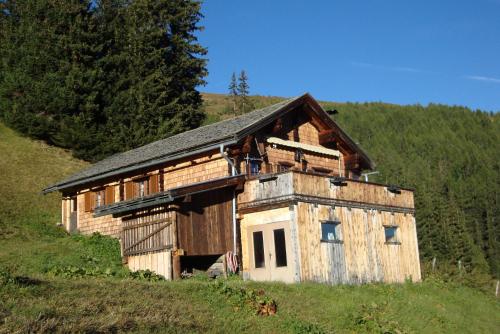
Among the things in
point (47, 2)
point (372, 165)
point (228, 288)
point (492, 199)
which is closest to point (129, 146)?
point (47, 2)

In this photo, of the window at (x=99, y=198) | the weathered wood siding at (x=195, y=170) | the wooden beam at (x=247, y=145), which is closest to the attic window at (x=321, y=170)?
the wooden beam at (x=247, y=145)

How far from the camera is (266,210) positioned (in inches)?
968

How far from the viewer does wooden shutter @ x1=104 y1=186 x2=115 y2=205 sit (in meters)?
32.6

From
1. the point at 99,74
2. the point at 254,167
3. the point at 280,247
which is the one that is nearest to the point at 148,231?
the point at 254,167

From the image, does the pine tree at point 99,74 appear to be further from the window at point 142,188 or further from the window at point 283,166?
the window at point 283,166

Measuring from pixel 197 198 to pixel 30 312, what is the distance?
43.6ft

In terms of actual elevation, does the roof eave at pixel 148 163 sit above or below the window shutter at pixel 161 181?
above

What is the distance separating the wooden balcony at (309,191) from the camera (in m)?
23.9

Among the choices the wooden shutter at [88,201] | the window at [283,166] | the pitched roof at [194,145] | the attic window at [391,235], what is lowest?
the attic window at [391,235]

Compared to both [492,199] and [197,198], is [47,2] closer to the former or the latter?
[197,198]

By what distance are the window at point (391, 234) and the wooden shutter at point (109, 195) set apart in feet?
44.7

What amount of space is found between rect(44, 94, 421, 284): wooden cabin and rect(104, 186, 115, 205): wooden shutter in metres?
0.75

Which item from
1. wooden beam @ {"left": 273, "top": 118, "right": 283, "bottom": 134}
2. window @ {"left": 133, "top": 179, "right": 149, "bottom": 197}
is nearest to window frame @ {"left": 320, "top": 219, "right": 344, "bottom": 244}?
wooden beam @ {"left": 273, "top": 118, "right": 283, "bottom": 134}

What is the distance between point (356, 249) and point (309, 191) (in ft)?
11.2
